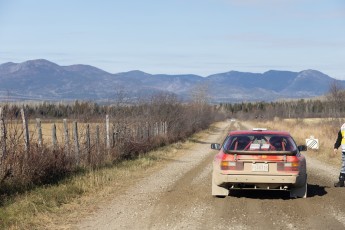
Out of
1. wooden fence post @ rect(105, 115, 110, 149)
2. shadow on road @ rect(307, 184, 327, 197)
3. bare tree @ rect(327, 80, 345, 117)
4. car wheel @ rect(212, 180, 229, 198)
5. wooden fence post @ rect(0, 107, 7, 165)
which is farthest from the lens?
bare tree @ rect(327, 80, 345, 117)

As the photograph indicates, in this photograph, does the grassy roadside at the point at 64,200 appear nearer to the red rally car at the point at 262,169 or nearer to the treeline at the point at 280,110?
the red rally car at the point at 262,169

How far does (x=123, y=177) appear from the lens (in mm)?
16422

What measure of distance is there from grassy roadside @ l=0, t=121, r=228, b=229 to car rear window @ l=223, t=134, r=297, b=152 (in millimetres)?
3054

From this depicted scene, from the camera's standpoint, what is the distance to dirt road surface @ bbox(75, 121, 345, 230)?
9312mm

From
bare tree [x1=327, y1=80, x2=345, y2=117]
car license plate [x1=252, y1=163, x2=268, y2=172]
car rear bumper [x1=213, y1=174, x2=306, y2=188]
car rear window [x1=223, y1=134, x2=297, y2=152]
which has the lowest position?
bare tree [x1=327, y1=80, x2=345, y2=117]

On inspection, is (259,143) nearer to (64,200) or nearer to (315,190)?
(315,190)

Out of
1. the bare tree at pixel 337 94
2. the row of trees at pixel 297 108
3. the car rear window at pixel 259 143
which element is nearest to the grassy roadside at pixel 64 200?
the car rear window at pixel 259 143

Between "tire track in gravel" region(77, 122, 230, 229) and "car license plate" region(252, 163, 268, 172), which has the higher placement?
"car license plate" region(252, 163, 268, 172)

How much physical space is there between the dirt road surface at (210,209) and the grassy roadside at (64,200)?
40 centimetres

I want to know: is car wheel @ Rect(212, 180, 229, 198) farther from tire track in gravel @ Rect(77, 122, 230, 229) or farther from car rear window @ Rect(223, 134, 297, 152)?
car rear window @ Rect(223, 134, 297, 152)

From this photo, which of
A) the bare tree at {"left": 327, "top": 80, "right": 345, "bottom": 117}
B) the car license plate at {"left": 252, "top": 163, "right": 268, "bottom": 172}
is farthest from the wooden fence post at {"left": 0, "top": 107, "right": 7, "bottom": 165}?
the bare tree at {"left": 327, "top": 80, "right": 345, "bottom": 117}

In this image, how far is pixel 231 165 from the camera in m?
11.6

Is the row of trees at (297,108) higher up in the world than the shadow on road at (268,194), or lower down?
lower down

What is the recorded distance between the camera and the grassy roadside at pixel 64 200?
9.63 metres
